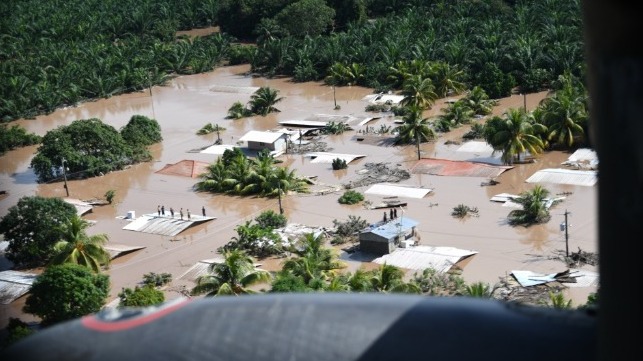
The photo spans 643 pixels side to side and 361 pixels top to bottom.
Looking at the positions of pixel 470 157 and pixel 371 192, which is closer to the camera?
pixel 371 192

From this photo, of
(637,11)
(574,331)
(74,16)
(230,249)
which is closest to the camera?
(637,11)

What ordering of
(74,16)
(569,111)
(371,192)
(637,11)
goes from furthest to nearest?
(74,16)
(569,111)
(371,192)
(637,11)

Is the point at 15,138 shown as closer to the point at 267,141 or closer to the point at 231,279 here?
the point at 267,141

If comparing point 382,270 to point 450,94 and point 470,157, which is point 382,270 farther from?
point 450,94

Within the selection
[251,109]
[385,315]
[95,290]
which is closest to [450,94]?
[251,109]

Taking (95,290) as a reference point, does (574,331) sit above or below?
above

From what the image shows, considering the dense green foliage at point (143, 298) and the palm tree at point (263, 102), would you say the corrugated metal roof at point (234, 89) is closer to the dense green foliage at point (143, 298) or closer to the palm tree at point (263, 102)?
the palm tree at point (263, 102)

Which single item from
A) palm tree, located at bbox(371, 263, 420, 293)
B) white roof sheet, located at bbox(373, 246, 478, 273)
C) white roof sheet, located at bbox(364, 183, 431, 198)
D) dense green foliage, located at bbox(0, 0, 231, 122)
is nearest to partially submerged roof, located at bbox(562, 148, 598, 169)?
white roof sheet, located at bbox(364, 183, 431, 198)
